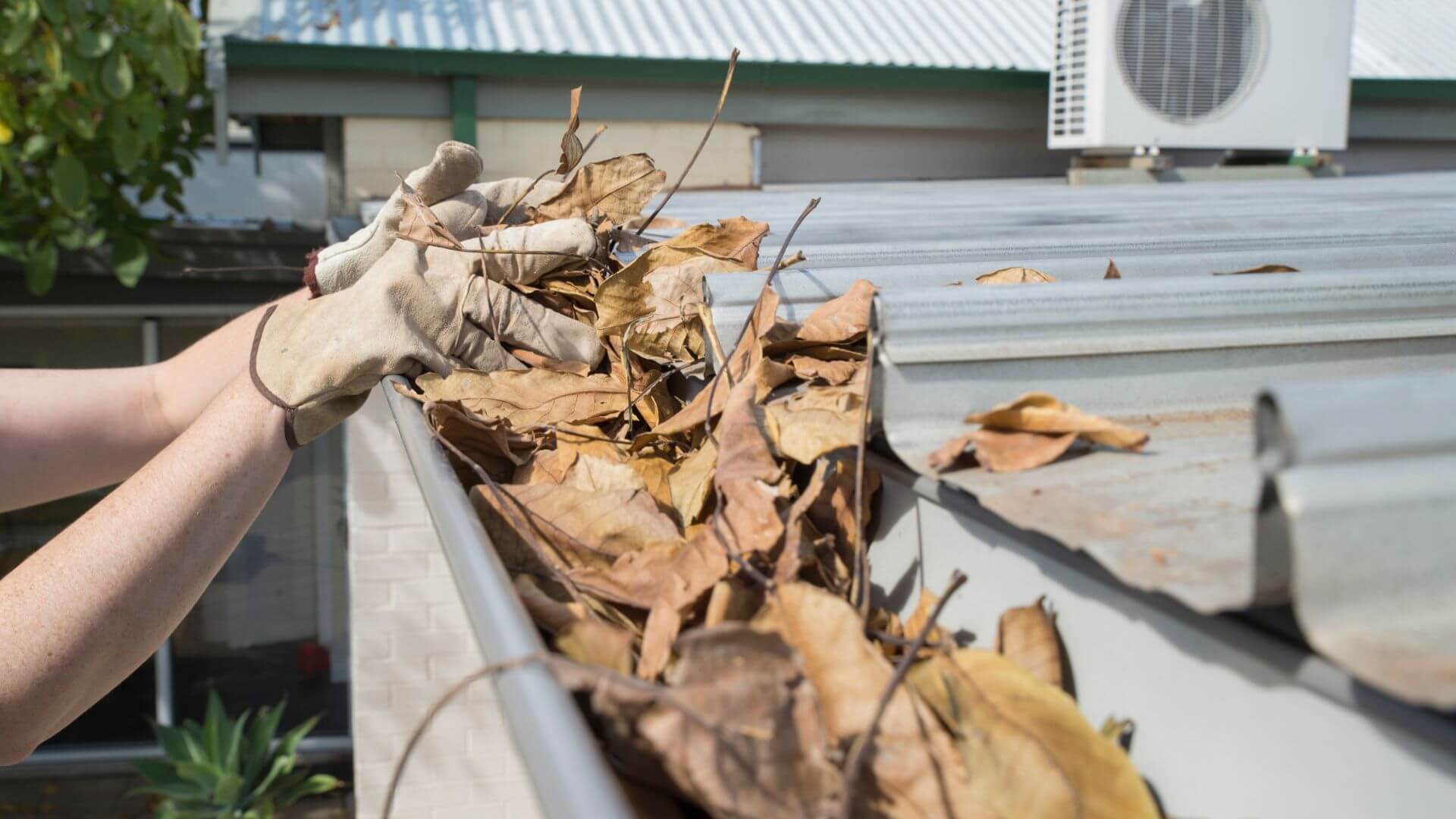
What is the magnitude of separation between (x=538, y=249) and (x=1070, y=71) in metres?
4.57

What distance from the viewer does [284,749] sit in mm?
5922

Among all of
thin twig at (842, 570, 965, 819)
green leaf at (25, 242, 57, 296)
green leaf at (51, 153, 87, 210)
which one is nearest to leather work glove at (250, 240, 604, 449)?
Answer: thin twig at (842, 570, 965, 819)

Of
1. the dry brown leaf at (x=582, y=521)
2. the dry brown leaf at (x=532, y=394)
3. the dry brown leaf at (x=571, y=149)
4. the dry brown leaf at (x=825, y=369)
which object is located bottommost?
the dry brown leaf at (x=582, y=521)

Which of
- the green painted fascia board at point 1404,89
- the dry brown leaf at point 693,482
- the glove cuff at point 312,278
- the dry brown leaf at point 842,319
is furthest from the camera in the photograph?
the green painted fascia board at point 1404,89

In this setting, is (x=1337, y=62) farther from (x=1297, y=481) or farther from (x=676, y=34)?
(x=1297, y=481)

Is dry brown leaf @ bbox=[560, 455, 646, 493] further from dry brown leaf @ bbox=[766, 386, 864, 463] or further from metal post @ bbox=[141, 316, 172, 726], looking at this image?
metal post @ bbox=[141, 316, 172, 726]

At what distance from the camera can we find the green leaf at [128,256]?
5070 mm

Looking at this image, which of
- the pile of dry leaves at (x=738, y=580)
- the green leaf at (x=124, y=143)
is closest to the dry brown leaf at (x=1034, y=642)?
the pile of dry leaves at (x=738, y=580)

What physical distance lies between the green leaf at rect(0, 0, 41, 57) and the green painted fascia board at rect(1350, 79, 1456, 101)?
21.2 ft

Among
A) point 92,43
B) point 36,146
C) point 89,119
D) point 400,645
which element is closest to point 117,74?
point 92,43

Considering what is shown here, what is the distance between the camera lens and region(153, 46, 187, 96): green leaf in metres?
4.39

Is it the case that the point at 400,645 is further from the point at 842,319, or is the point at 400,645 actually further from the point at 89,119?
the point at 842,319

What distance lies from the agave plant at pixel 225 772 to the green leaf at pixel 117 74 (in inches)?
123

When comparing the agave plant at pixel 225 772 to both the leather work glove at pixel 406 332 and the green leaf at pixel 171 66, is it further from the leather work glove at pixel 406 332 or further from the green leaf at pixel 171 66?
the leather work glove at pixel 406 332
